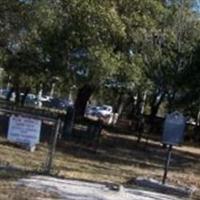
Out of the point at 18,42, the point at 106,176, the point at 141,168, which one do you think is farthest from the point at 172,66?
the point at 106,176

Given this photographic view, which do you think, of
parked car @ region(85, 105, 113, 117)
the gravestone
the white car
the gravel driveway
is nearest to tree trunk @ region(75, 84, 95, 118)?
the white car

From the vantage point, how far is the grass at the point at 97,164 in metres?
15.8

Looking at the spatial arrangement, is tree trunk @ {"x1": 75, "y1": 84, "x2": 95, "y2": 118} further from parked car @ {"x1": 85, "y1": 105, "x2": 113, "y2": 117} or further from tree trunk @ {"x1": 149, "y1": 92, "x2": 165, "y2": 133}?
parked car @ {"x1": 85, "y1": 105, "x2": 113, "y2": 117}

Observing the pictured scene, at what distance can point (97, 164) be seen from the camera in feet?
67.2

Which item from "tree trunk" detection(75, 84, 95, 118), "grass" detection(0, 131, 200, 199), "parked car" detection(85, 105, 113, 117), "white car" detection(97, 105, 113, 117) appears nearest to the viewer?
"grass" detection(0, 131, 200, 199)

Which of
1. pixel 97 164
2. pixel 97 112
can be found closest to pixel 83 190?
pixel 97 164

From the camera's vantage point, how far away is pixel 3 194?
11.3 metres

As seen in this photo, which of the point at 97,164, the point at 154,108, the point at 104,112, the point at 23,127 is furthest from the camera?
the point at 104,112

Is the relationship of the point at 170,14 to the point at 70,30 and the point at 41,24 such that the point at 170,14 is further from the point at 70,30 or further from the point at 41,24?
the point at 41,24

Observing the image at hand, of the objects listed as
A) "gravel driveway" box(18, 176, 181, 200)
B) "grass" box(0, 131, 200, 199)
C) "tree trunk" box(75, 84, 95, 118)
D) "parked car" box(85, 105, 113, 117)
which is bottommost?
"grass" box(0, 131, 200, 199)

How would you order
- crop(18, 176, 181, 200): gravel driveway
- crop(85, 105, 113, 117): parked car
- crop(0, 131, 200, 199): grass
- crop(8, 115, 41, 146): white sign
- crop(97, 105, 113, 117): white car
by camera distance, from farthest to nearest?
crop(85, 105, 113, 117): parked car < crop(97, 105, 113, 117): white car < crop(0, 131, 200, 199): grass < crop(8, 115, 41, 146): white sign < crop(18, 176, 181, 200): gravel driveway

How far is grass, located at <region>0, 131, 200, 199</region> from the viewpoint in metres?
15.8

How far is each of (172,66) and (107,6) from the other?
43.1ft

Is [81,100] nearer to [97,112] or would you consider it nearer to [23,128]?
[23,128]
